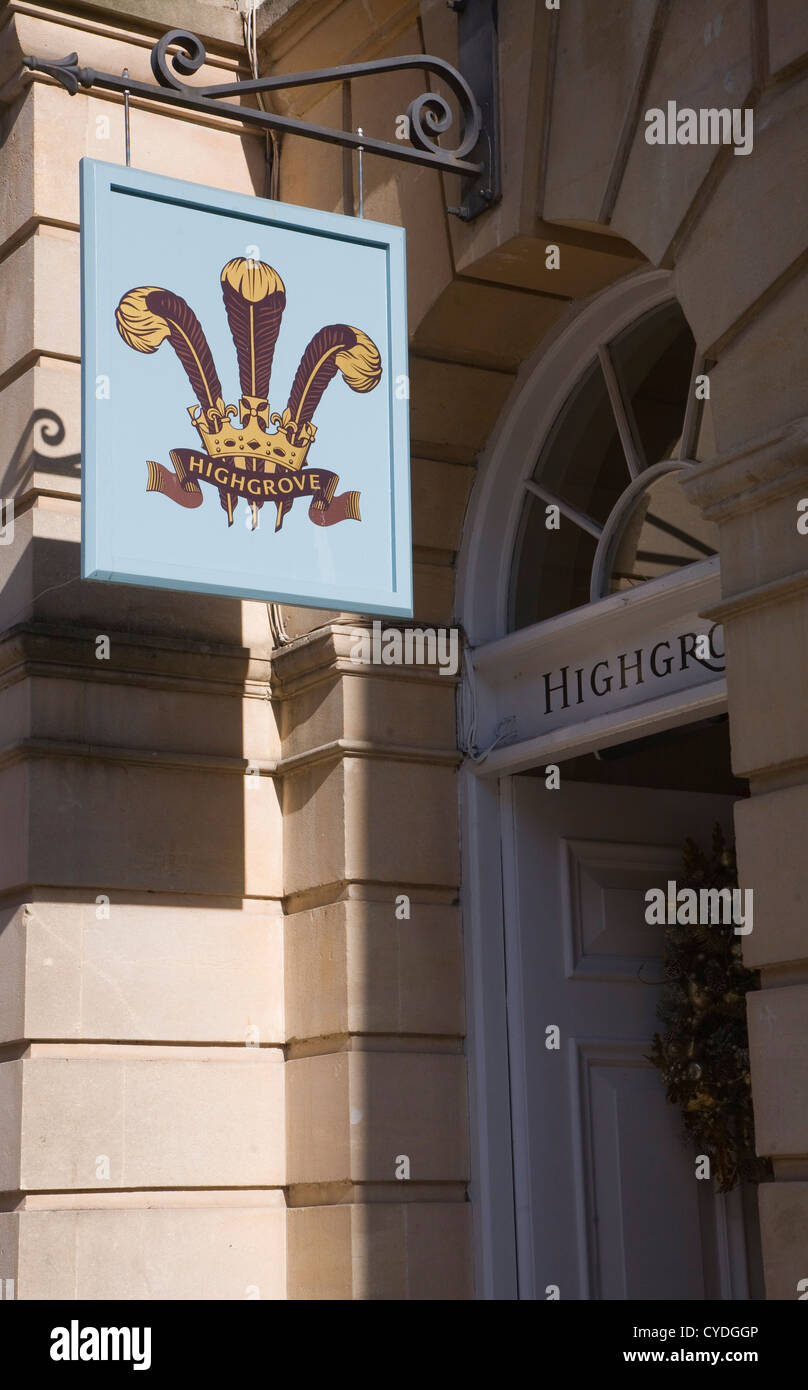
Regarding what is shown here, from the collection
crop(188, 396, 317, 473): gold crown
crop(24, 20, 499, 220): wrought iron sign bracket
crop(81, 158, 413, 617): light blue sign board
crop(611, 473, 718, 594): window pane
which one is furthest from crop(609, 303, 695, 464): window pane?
crop(188, 396, 317, 473): gold crown

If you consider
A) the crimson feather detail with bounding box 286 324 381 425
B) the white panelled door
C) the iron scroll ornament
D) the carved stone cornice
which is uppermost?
the iron scroll ornament

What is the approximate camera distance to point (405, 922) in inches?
320

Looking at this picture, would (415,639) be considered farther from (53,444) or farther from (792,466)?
(792,466)

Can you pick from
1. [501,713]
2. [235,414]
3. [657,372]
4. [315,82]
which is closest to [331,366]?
[235,414]

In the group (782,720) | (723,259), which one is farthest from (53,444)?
(782,720)

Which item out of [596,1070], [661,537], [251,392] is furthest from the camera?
[596,1070]

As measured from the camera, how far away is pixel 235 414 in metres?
7.02

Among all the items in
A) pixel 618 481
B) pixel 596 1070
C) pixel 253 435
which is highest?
pixel 618 481

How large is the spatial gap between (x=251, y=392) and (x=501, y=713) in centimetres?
212

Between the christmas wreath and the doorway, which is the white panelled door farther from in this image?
the christmas wreath

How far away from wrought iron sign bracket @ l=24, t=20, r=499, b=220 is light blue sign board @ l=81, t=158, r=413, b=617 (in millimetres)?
318

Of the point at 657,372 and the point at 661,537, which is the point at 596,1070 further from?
the point at 657,372

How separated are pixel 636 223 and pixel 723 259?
24.6 inches

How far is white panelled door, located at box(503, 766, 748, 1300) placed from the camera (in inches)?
313
